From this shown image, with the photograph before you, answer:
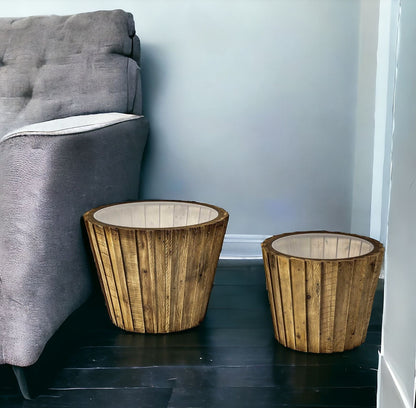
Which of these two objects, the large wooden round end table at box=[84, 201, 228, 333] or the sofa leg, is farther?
the large wooden round end table at box=[84, 201, 228, 333]

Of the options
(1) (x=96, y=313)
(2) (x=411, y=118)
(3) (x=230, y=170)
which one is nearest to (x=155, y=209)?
(1) (x=96, y=313)

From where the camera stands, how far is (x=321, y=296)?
113 cm

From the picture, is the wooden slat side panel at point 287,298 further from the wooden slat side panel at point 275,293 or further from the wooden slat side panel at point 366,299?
the wooden slat side panel at point 366,299

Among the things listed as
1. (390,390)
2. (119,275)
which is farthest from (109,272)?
(390,390)

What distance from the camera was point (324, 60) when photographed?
180 cm

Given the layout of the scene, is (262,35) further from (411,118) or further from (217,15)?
(411,118)

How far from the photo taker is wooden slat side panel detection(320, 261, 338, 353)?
3.63 feet

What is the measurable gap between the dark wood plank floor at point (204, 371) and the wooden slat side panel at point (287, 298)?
0.13ft

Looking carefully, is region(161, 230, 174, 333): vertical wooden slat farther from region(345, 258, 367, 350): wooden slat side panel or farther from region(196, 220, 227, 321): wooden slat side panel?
region(345, 258, 367, 350): wooden slat side panel

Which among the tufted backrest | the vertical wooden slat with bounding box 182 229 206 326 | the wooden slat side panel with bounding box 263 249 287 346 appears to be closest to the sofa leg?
the vertical wooden slat with bounding box 182 229 206 326

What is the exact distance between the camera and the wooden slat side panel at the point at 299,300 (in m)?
1.12

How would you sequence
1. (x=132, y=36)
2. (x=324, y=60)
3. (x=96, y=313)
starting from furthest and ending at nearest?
(x=324, y=60)
(x=132, y=36)
(x=96, y=313)

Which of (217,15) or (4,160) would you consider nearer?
(4,160)

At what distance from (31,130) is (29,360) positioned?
0.46 metres
